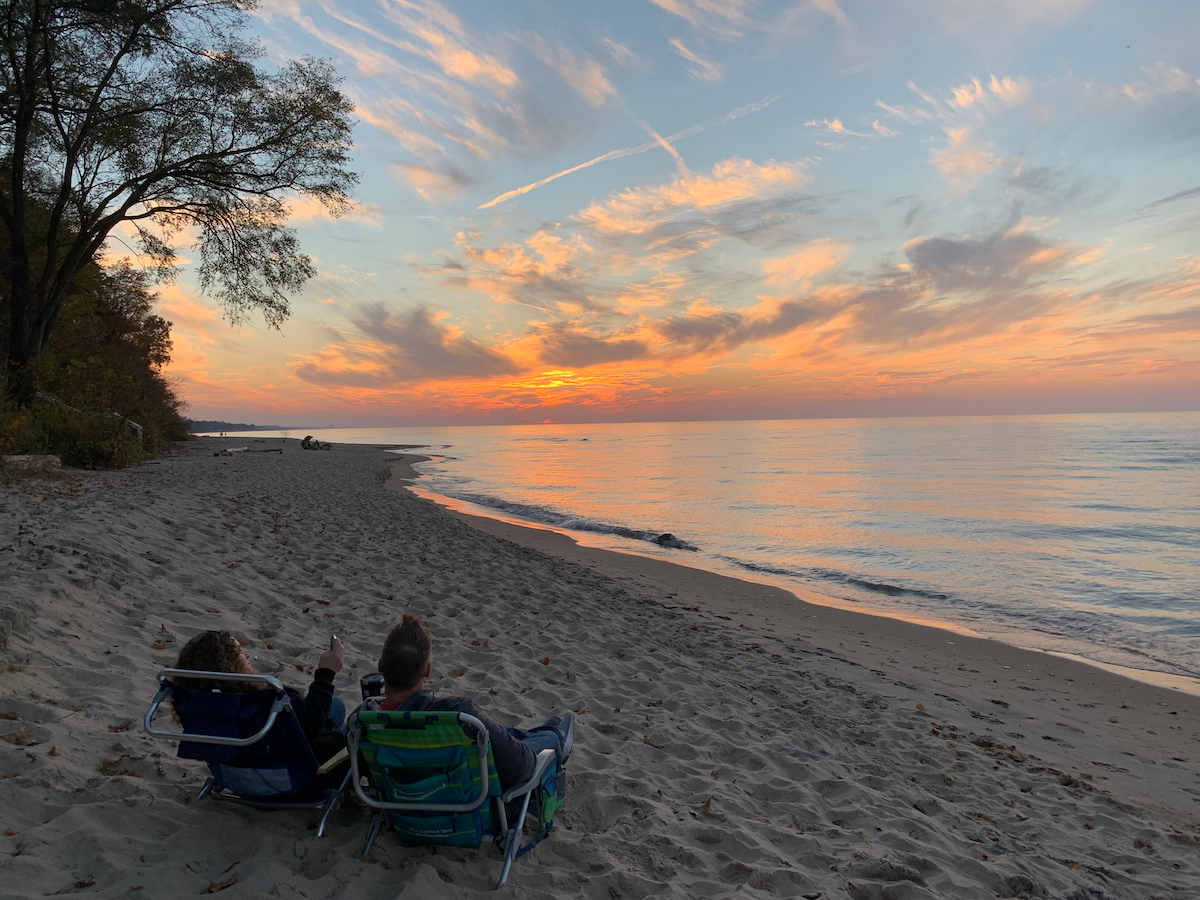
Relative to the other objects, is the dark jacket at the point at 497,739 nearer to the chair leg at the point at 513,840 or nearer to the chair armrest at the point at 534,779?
the chair armrest at the point at 534,779

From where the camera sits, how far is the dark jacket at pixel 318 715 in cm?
329

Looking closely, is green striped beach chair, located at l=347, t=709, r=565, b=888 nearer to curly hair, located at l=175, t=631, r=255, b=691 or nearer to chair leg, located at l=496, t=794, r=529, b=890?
chair leg, located at l=496, t=794, r=529, b=890

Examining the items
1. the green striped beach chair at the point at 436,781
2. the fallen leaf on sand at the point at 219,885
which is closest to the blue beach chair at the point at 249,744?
the green striped beach chair at the point at 436,781

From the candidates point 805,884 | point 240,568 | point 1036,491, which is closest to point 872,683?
point 805,884

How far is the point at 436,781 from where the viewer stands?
3.07 meters

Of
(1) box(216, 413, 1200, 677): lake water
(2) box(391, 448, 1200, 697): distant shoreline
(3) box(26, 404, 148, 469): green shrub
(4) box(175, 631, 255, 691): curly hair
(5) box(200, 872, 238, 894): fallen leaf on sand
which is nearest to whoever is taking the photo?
(5) box(200, 872, 238, 894): fallen leaf on sand

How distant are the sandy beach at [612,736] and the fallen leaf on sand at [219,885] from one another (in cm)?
2

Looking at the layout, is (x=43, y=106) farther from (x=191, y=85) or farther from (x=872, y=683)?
(x=872, y=683)

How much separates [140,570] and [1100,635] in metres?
14.4

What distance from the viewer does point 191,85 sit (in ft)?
57.7

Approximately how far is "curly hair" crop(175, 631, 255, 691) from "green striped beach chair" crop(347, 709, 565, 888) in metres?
0.63

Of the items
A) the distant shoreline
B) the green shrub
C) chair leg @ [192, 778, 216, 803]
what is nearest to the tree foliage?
the green shrub

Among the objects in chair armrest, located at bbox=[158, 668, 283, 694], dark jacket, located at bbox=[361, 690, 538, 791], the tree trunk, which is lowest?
dark jacket, located at bbox=[361, 690, 538, 791]

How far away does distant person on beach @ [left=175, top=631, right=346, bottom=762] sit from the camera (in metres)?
3.07
